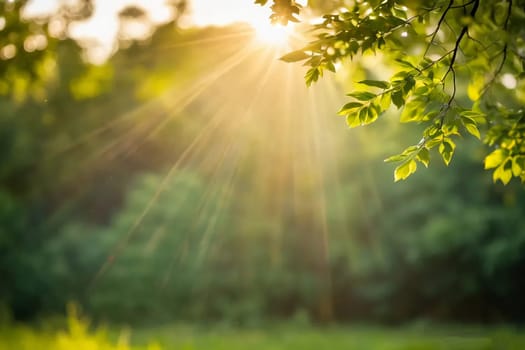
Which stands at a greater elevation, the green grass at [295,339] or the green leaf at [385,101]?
the green leaf at [385,101]

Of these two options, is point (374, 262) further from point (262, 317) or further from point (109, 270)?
point (109, 270)

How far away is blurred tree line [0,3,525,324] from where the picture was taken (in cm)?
1844

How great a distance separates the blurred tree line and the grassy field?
64.2 inches

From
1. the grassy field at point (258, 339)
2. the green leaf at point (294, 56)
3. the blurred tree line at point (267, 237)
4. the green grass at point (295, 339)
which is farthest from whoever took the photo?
the blurred tree line at point (267, 237)

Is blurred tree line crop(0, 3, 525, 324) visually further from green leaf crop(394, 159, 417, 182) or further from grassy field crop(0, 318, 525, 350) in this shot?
green leaf crop(394, 159, 417, 182)

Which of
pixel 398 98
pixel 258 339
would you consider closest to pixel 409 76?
pixel 398 98

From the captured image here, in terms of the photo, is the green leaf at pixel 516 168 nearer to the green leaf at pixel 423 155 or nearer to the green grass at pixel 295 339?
the green leaf at pixel 423 155

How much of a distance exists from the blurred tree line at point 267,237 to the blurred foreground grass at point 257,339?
1.57m

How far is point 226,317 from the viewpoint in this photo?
19.7m

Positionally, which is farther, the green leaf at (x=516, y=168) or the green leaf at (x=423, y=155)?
the green leaf at (x=516, y=168)

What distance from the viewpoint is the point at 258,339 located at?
14.7 m

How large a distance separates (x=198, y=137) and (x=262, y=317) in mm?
7252

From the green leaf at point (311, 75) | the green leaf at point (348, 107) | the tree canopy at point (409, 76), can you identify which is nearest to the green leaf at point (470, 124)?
the tree canopy at point (409, 76)

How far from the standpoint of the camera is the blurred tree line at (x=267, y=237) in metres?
18.4
